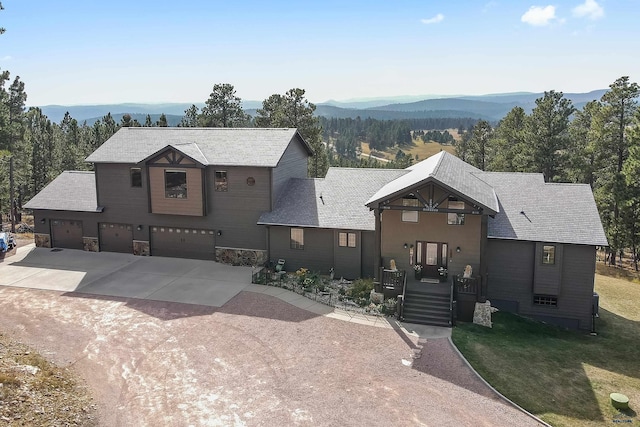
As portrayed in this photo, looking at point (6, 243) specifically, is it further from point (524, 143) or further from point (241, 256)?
point (524, 143)

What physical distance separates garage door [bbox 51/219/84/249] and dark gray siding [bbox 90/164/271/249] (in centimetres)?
289

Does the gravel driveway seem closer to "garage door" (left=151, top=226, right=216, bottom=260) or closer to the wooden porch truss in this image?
the wooden porch truss

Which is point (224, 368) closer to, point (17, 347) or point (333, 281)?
point (17, 347)

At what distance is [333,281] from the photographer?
90.3ft

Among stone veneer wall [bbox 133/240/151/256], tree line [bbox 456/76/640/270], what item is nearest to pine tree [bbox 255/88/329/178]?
tree line [bbox 456/76/640/270]

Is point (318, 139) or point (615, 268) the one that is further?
point (318, 139)

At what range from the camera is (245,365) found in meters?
17.8

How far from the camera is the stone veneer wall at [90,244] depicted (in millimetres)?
33656

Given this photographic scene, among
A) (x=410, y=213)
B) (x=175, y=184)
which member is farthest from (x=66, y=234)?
(x=410, y=213)

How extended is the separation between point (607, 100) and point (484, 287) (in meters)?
26.4

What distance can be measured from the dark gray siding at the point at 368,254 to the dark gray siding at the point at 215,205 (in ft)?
21.1

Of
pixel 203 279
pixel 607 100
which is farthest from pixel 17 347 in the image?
pixel 607 100

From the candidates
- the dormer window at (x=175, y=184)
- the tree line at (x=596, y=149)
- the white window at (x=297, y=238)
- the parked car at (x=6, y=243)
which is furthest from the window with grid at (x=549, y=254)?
the parked car at (x=6, y=243)

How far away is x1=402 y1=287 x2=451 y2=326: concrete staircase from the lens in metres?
22.3
